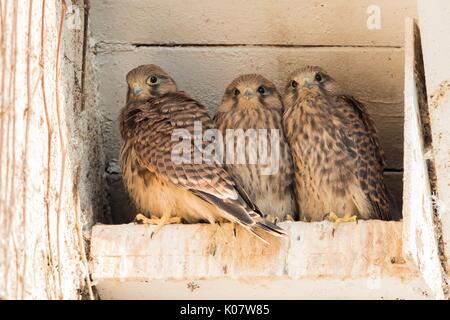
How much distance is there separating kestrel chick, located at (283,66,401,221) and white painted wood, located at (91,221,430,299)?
33 cm

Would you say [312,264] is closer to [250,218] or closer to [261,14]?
[250,218]

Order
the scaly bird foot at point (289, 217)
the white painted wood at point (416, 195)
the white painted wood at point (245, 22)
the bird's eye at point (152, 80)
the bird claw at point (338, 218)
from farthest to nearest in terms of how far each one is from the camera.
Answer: the bird's eye at point (152, 80) < the white painted wood at point (245, 22) < the scaly bird foot at point (289, 217) < the bird claw at point (338, 218) < the white painted wood at point (416, 195)

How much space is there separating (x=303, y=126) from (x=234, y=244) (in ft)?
2.10

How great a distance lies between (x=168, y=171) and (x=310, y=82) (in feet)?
2.39

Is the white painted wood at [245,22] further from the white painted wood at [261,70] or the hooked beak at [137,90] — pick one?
the hooked beak at [137,90]

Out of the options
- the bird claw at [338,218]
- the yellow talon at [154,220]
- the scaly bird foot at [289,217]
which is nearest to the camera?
the bird claw at [338,218]

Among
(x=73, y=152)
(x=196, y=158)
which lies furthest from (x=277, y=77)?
(x=73, y=152)

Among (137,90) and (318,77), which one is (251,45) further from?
(137,90)

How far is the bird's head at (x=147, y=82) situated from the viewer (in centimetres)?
378

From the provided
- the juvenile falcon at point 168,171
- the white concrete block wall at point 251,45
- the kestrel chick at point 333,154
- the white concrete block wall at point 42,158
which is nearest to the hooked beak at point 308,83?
the kestrel chick at point 333,154

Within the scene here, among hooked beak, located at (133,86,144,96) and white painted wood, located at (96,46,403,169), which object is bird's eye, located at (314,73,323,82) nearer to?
white painted wood, located at (96,46,403,169)

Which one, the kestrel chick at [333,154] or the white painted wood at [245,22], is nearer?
the kestrel chick at [333,154]

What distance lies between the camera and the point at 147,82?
3.79 metres

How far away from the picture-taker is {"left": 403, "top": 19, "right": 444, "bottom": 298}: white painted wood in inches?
119
